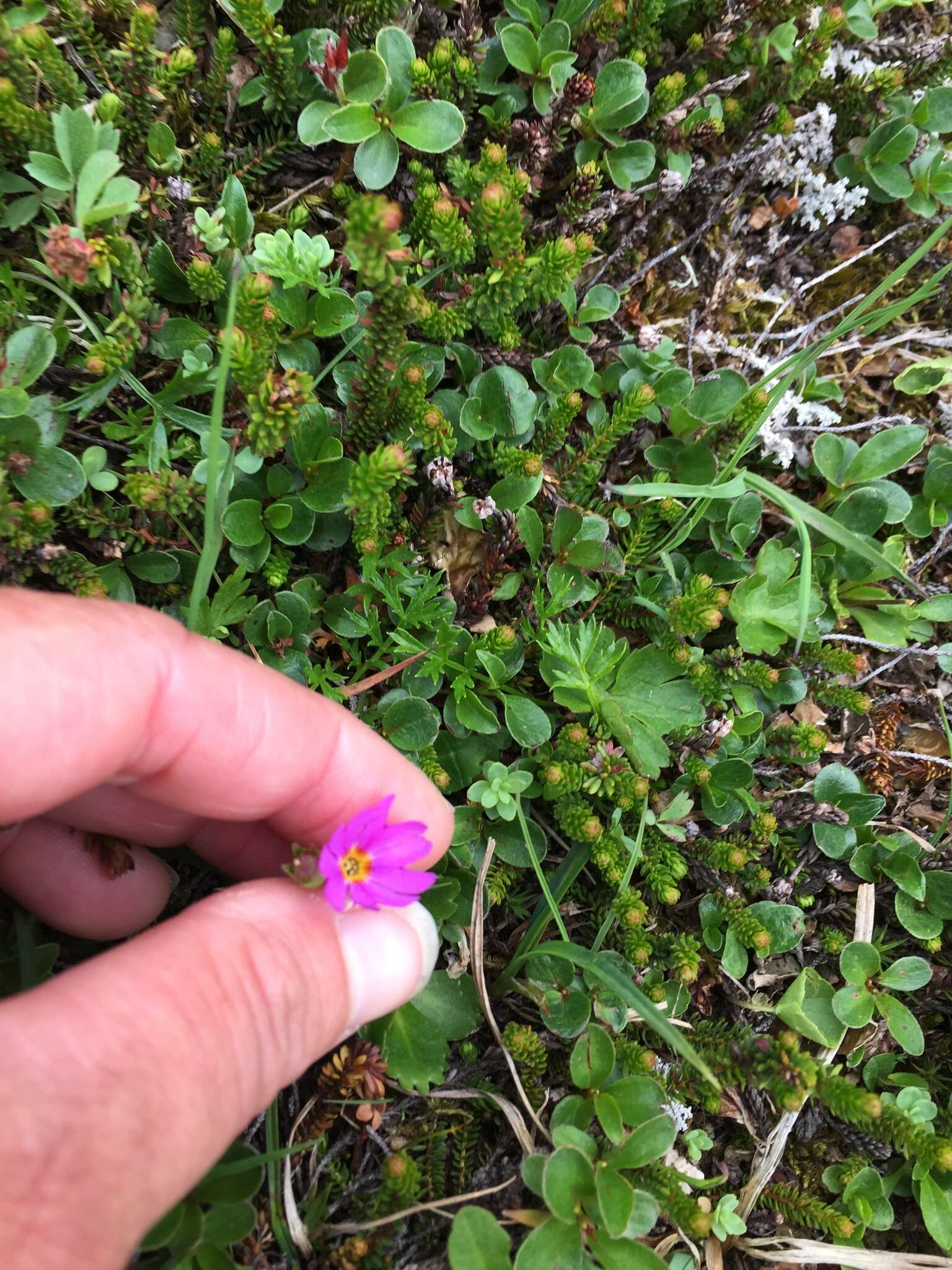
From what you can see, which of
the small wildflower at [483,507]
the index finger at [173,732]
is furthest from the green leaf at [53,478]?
the small wildflower at [483,507]

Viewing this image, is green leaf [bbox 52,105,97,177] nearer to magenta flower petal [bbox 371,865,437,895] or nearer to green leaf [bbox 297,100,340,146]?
green leaf [bbox 297,100,340,146]

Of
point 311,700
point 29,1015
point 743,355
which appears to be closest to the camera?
point 29,1015

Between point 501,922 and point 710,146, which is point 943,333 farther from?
point 501,922

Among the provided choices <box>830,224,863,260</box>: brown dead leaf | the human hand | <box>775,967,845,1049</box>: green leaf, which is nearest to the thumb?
the human hand

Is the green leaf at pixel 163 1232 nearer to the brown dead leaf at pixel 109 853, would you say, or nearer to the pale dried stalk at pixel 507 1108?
the pale dried stalk at pixel 507 1108

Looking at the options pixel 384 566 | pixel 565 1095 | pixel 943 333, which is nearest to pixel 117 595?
pixel 384 566

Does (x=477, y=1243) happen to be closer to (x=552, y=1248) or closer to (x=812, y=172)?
(x=552, y=1248)
